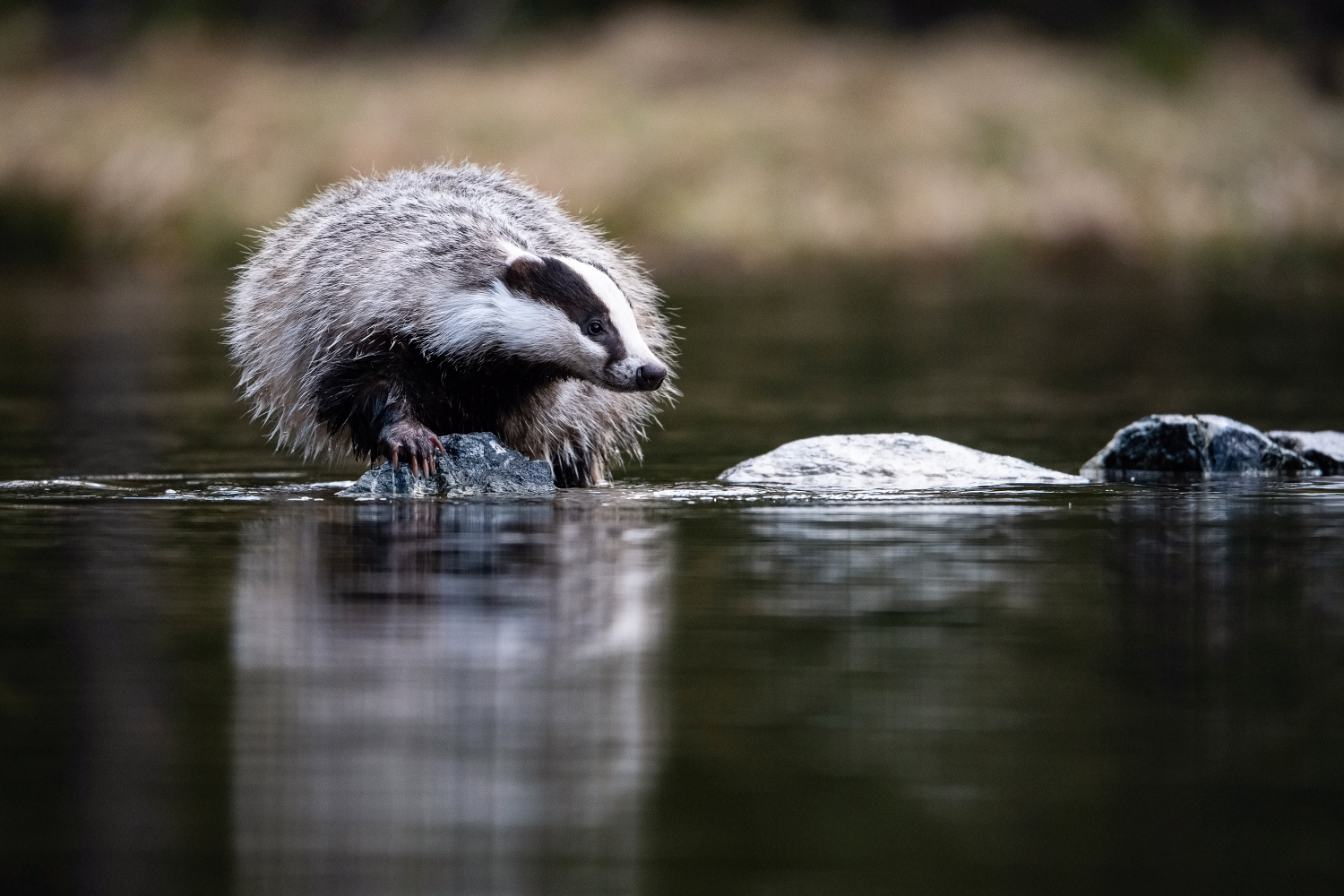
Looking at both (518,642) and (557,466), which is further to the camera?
(557,466)

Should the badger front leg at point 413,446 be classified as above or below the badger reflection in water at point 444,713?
above

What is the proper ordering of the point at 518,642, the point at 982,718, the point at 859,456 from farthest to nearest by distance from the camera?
the point at 859,456
the point at 518,642
the point at 982,718

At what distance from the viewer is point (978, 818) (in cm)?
452

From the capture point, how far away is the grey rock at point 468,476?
10.4 metres

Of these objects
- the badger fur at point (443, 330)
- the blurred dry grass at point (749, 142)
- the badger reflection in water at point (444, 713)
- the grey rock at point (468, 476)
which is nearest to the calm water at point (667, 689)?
the badger reflection in water at point (444, 713)

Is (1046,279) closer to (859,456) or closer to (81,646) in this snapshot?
(859,456)

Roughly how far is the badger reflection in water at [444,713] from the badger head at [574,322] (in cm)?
177

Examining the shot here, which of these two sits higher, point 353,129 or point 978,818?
point 353,129

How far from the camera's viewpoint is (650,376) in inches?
402

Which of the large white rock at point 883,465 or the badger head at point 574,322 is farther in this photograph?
the large white rock at point 883,465

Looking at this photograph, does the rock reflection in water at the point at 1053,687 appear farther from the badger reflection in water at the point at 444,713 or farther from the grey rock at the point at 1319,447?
the grey rock at the point at 1319,447

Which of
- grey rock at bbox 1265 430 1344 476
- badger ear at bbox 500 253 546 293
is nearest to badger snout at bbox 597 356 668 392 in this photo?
badger ear at bbox 500 253 546 293

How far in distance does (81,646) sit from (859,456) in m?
5.61

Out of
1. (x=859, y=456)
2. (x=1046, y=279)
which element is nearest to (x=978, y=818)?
(x=859, y=456)
